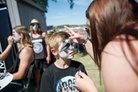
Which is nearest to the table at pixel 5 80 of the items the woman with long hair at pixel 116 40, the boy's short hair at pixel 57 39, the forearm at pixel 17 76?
the forearm at pixel 17 76

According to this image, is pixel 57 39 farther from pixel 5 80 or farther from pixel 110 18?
pixel 110 18

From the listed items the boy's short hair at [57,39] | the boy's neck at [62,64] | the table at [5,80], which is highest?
the boy's short hair at [57,39]

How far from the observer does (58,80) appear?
2.39 meters

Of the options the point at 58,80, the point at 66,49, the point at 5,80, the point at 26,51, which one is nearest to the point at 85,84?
the point at 58,80

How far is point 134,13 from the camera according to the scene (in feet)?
4.22

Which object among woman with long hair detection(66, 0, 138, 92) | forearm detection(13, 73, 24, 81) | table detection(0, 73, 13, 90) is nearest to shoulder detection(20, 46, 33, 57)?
forearm detection(13, 73, 24, 81)

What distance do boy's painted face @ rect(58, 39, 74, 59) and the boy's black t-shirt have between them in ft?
0.52

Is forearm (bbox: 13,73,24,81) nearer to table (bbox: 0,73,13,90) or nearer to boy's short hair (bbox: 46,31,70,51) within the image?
table (bbox: 0,73,13,90)

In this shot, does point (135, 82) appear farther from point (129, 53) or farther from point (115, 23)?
point (115, 23)

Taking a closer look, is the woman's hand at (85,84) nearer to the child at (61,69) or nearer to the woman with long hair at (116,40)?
the woman with long hair at (116,40)

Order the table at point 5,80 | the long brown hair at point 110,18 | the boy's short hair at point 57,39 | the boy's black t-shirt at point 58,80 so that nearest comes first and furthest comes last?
the long brown hair at point 110,18 → the boy's black t-shirt at point 58,80 → the boy's short hair at point 57,39 → the table at point 5,80

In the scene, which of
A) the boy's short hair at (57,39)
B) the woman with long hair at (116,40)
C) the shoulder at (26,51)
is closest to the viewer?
the woman with long hair at (116,40)

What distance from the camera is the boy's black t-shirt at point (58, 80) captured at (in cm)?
234

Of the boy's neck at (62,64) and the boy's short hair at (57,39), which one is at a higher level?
the boy's short hair at (57,39)
